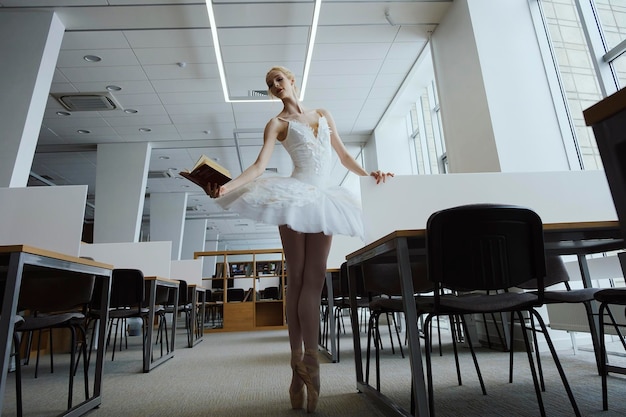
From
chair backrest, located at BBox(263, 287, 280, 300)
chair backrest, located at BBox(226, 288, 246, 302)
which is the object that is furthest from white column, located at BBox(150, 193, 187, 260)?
chair backrest, located at BBox(263, 287, 280, 300)

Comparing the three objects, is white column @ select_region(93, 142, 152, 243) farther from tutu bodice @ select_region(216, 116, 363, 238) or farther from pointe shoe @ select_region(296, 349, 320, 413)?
pointe shoe @ select_region(296, 349, 320, 413)

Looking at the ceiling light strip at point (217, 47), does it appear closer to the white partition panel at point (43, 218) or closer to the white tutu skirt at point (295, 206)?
the white partition panel at point (43, 218)

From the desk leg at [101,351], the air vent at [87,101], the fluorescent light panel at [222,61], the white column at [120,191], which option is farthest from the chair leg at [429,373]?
the white column at [120,191]

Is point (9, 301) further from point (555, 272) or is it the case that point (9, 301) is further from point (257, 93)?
point (257, 93)

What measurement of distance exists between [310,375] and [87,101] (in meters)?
5.63

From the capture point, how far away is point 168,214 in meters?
9.84

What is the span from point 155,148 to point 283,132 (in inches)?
250

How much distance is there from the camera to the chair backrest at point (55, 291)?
78.7 inches

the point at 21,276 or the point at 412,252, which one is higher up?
the point at 412,252

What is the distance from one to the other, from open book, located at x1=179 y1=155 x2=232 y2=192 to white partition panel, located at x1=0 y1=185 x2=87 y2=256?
1301mm

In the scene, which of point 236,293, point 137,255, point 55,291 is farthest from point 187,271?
point 55,291

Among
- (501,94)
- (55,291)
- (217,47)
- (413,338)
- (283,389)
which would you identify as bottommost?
(283,389)

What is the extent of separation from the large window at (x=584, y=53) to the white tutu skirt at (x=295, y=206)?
2.31 metres

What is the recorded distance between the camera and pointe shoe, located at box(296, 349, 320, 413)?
1.54m
